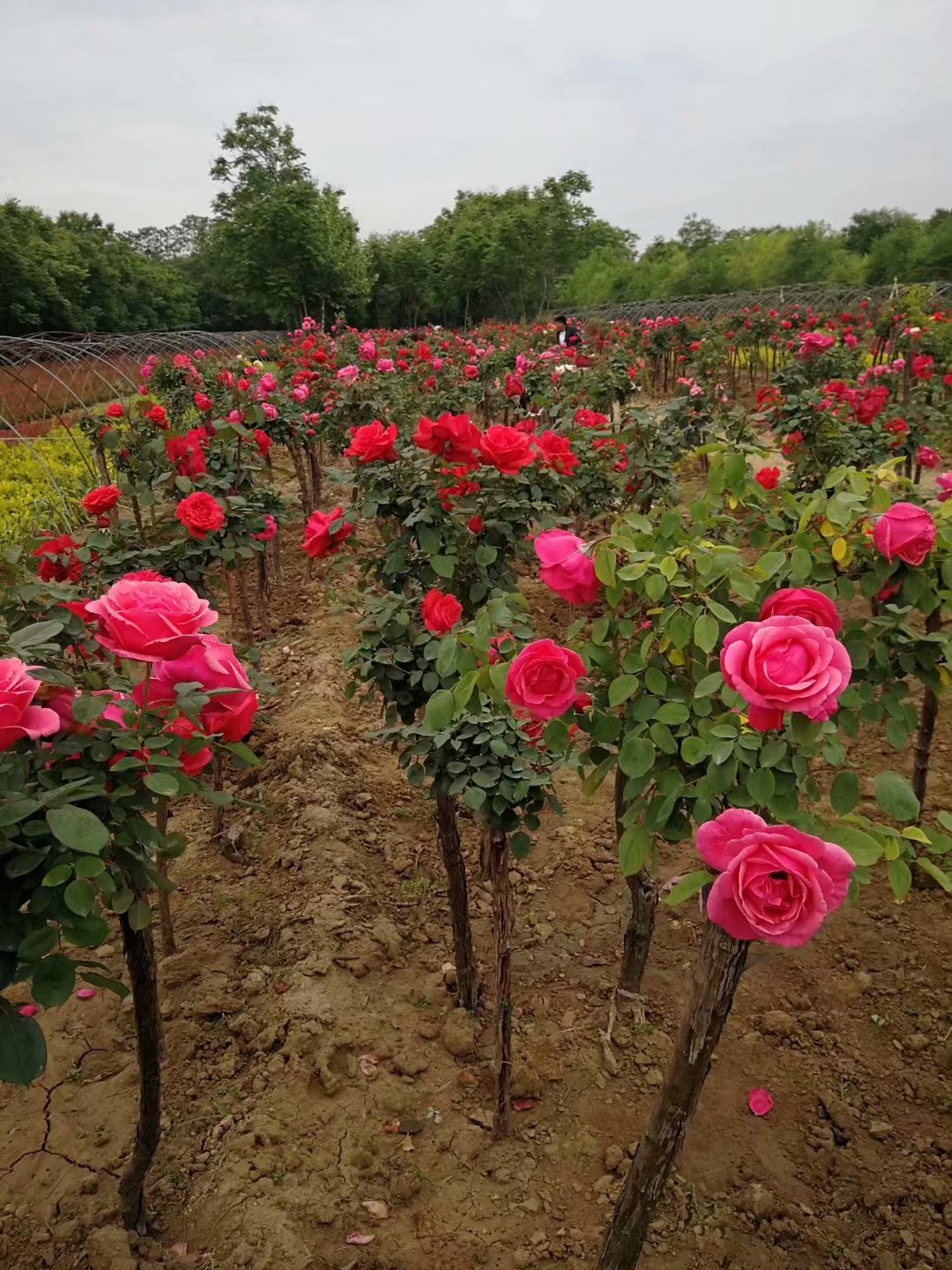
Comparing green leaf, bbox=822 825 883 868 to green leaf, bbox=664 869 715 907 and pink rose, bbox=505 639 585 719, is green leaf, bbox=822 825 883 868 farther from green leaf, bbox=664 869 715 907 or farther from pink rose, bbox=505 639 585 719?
pink rose, bbox=505 639 585 719

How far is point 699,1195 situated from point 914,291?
22.5 ft

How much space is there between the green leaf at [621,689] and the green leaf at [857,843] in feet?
1.13

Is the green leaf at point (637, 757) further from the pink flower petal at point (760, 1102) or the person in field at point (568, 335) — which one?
the person in field at point (568, 335)

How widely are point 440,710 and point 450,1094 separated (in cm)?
152

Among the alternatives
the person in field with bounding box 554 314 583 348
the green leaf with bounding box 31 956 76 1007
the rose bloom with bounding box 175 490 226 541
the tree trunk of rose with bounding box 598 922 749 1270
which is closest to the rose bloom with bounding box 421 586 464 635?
the tree trunk of rose with bounding box 598 922 749 1270

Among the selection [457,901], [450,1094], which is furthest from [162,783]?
[450,1094]

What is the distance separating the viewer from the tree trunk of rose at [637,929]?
7.36 ft

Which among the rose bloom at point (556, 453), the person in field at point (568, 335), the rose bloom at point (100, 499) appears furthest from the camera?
the person in field at point (568, 335)

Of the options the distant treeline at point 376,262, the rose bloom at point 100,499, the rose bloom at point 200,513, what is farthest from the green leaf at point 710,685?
the distant treeline at point 376,262

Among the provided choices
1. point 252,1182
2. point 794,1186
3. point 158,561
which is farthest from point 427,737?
point 158,561

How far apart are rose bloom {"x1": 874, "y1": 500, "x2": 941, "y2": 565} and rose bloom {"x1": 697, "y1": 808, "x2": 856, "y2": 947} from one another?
645 millimetres

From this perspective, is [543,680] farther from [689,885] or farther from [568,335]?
[568,335]

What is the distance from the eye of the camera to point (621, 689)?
1232 millimetres

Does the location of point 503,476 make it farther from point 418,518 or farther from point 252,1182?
Answer: point 252,1182
